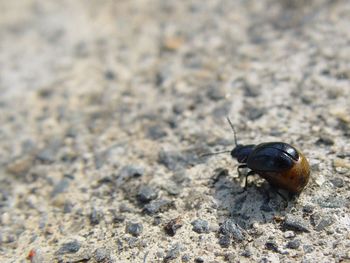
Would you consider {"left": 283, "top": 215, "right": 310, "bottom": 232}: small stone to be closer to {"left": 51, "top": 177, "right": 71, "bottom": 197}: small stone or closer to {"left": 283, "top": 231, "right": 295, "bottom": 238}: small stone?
{"left": 283, "top": 231, "right": 295, "bottom": 238}: small stone

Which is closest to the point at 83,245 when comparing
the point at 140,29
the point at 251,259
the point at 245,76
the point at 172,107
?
the point at 251,259

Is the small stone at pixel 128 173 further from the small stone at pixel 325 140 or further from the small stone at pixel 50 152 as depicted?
the small stone at pixel 325 140

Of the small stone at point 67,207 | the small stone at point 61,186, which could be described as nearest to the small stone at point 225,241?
the small stone at point 67,207

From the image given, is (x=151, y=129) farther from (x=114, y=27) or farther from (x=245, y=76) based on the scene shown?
(x=114, y=27)

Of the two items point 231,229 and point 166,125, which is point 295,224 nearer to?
point 231,229

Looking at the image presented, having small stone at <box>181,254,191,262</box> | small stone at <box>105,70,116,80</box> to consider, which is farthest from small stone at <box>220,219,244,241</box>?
small stone at <box>105,70,116,80</box>

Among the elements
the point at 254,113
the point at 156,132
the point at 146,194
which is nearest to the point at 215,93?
the point at 254,113

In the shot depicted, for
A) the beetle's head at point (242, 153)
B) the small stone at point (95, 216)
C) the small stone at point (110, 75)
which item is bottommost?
the small stone at point (95, 216)
